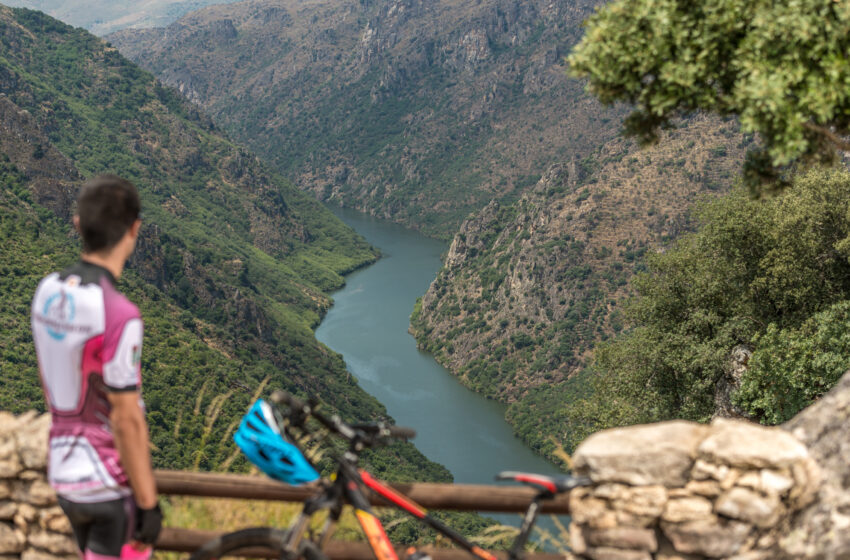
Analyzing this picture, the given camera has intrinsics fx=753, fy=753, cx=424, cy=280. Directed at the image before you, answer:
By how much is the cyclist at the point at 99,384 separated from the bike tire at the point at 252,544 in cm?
43

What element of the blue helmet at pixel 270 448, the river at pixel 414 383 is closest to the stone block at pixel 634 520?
the blue helmet at pixel 270 448

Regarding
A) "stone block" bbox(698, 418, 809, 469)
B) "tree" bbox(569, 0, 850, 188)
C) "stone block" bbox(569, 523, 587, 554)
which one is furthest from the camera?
"tree" bbox(569, 0, 850, 188)

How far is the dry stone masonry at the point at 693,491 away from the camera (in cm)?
545

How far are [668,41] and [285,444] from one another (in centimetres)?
677

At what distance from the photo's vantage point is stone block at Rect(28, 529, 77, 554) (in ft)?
20.0

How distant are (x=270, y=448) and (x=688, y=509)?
10.1ft

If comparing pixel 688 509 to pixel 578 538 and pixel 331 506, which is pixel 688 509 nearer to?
pixel 578 538

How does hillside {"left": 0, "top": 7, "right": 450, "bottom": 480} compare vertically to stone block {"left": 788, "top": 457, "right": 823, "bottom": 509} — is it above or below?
below

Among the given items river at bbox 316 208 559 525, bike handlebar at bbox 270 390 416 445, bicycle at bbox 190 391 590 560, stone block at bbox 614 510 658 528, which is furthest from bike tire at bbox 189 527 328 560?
river at bbox 316 208 559 525

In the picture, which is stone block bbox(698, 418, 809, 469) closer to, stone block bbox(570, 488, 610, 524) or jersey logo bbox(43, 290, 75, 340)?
stone block bbox(570, 488, 610, 524)

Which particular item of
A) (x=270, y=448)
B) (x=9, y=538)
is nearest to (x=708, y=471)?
(x=270, y=448)

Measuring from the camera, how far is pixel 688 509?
5.57 metres

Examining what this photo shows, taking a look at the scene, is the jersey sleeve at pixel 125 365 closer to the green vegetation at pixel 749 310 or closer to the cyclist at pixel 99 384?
the cyclist at pixel 99 384

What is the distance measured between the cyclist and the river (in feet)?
236
